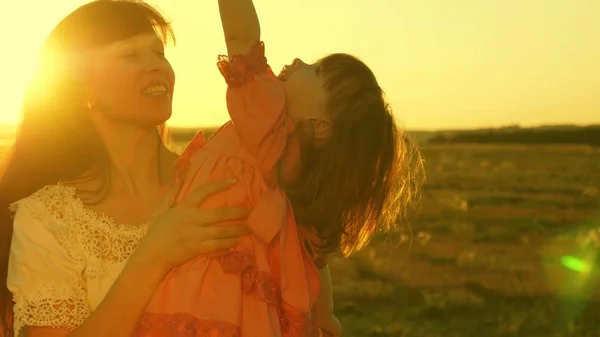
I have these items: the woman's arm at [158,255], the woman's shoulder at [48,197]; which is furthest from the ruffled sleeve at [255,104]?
the woman's shoulder at [48,197]

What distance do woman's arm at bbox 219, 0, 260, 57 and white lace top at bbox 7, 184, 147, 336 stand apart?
77 cm

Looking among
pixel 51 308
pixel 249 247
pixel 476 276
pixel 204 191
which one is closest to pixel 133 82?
pixel 204 191

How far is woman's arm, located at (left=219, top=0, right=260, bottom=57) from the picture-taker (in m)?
3.30

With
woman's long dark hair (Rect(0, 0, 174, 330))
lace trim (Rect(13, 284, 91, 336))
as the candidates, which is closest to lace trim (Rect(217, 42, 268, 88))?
woman's long dark hair (Rect(0, 0, 174, 330))

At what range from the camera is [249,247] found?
10.9 feet

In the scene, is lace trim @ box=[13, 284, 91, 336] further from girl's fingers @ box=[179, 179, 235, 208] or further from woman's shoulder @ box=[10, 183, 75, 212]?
girl's fingers @ box=[179, 179, 235, 208]

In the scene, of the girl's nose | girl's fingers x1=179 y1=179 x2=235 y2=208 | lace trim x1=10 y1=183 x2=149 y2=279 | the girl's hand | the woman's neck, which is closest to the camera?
girl's fingers x1=179 y1=179 x2=235 y2=208

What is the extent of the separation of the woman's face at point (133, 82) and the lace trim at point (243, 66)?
0.69 ft

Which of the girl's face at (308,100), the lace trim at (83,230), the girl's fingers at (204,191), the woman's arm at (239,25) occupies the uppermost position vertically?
the woman's arm at (239,25)

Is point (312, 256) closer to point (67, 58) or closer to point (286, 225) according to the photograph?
point (286, 225)

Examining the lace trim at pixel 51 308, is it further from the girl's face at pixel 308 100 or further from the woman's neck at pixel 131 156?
the girl's face at pixel 308 100

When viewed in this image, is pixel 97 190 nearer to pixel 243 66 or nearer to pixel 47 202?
pixel 47 202

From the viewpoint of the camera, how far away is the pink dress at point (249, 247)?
125 inches

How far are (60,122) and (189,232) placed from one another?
740 millimetres
